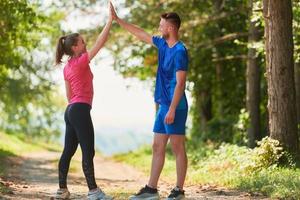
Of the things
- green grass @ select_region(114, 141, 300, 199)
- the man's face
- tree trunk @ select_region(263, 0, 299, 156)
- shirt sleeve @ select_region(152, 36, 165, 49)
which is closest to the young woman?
shirt sleeve @ select_region(152, 36, 165, 49)

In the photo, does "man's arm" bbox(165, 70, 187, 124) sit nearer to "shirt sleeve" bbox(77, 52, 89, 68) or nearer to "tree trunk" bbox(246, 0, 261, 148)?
"shirt sleeve" bbox(77, 52, 89, 68)

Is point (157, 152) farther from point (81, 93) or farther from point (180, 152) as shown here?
point (81, 93)

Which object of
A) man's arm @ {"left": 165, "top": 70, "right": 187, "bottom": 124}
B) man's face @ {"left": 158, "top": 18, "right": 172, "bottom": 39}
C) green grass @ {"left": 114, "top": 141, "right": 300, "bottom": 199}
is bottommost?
green grass @ {"left": 114, "top": 141, "right": 300, "bottom": 199}

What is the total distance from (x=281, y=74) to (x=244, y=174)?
7.04 feet

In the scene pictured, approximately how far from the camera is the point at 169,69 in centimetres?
830

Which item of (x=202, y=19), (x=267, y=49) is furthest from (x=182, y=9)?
(x=267, y=49)

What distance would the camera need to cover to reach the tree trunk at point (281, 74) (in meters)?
12.6

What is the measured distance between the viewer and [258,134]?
21250 millimetres

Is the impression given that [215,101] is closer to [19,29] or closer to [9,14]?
[19,29]

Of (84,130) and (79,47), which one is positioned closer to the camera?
(84,130)

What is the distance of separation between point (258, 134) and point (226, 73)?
7.57m

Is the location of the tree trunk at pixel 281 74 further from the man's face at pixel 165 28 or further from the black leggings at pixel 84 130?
the black leggings at pixel 84 130

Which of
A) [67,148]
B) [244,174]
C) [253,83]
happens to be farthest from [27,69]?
[67,148]

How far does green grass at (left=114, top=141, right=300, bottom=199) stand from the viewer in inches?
380
